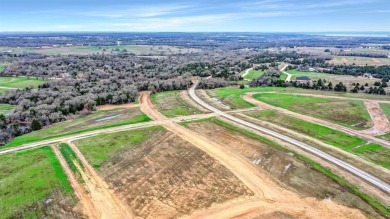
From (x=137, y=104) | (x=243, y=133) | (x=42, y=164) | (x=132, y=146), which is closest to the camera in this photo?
(x=42, y=164)

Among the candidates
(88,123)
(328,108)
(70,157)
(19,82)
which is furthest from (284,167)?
(19,82)

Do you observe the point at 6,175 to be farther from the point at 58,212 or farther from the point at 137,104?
the point at 137,104

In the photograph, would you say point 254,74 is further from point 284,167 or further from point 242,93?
point 284,167

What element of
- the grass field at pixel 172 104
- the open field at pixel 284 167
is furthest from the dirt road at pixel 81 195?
the grass field at pixel 172 104

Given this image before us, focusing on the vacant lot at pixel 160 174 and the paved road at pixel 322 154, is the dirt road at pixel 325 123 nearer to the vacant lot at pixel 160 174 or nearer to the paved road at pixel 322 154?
the paved road at pixel 322 154

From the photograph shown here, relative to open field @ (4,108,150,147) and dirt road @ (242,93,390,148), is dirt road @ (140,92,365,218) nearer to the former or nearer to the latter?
dirt road @ (242,93,390,148)

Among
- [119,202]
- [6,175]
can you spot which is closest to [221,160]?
[119,202]
